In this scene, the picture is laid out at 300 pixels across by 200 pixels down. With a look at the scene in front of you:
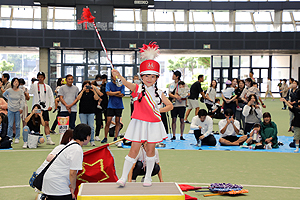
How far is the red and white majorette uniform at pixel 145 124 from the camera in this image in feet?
15.3

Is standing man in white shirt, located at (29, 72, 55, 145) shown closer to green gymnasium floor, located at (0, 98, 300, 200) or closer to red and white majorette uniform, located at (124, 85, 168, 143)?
green gymnasium floor, located at (0, 98, 300, 200)

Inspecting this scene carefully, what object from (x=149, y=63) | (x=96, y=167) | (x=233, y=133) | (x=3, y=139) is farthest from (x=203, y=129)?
(x=149, y=63)

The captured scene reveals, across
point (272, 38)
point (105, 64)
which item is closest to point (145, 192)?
point (105, 64)

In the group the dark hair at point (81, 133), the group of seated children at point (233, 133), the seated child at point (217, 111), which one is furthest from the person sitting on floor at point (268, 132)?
the dark hair at point (81, 133)

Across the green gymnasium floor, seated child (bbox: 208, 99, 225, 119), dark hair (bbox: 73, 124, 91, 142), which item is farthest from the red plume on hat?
seated child (bbox: 208, 99, 225, 119)

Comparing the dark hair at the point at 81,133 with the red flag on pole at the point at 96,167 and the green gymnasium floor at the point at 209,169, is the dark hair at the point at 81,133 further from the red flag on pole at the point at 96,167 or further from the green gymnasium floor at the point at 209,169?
the green gymnasium floor at the point at 209,169

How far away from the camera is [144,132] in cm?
467

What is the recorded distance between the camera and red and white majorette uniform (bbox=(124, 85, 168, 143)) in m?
4.68

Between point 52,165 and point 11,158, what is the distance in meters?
4.44

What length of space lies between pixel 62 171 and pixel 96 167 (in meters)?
0.72

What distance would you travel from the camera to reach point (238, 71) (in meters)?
39.3

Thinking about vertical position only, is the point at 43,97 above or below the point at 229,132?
above

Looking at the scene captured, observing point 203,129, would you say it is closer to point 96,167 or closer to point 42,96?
point 42,96

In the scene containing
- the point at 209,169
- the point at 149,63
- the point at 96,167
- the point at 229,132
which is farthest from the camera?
the point at 229,132
